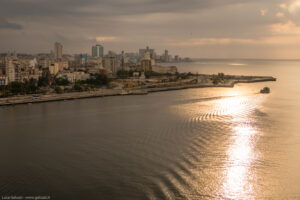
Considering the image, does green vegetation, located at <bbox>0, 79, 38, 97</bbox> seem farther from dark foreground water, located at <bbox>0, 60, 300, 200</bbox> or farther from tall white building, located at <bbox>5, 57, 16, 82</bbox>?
dark foreground water, located at <bbox>0, 60, 300, 200</bbox>

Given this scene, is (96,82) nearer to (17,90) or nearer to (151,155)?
(17,90)

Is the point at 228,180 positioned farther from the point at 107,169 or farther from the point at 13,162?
the point at 13,162

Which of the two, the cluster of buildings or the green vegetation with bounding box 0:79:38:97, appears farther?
the cluster of buildings

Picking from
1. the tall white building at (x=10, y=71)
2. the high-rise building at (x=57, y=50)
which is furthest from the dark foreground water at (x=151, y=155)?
the high-rise building at (x=57, y=50)

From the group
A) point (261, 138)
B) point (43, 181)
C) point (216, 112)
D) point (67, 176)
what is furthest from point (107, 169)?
point (216, 112)

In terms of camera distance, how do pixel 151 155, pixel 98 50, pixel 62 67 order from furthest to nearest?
1. pixel 98 50
2. pixel 62 67
3. pixel 151 155

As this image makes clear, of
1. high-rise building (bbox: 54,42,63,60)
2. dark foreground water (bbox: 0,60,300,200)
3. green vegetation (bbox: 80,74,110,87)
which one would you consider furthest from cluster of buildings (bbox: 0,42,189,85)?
dark foreground water (bbox: 0,60,300,200)

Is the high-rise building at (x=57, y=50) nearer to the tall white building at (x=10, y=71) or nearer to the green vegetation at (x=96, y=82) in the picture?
the green vegetation at (x=96, y=82)

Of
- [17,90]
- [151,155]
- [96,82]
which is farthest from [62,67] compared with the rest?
[151,155]
